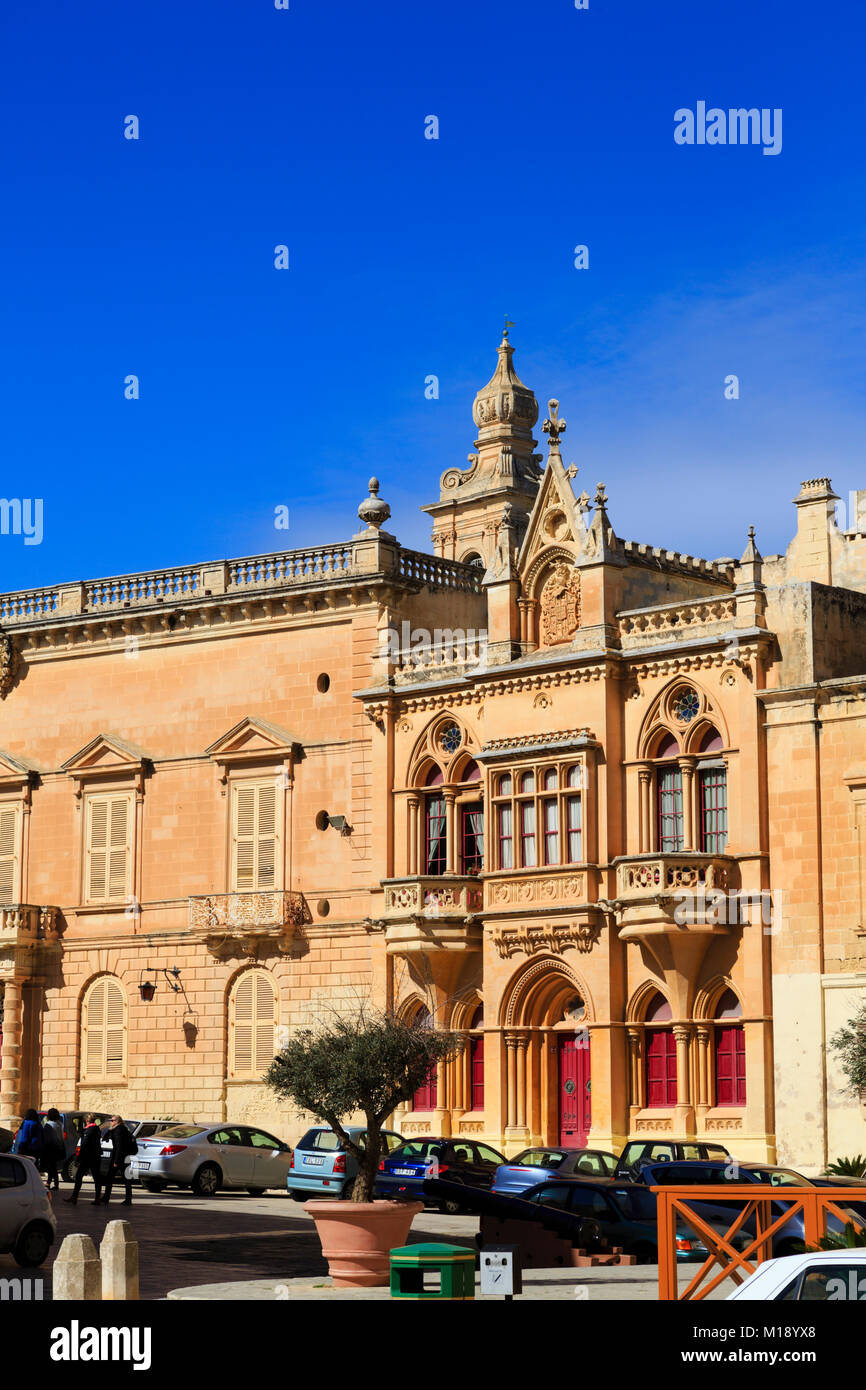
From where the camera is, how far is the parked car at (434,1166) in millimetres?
34719

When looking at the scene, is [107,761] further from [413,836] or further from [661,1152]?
[661,1152]

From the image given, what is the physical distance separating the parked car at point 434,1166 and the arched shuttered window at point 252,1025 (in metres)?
9.48

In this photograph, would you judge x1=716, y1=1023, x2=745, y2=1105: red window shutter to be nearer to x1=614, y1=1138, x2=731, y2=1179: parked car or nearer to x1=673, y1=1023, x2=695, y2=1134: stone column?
x1=673, y1=1023, x2=695, y2=1134: stone column

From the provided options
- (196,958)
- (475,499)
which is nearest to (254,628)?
(196,958)

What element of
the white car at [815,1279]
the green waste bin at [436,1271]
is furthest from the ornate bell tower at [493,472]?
the white car at [815,1279]

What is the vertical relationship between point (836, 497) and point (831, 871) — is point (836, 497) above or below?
above

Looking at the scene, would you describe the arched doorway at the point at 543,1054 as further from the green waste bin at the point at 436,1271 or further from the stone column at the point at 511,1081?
the green waste bin at the point at 436,1271

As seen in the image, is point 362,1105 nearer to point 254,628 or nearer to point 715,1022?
point 715,1022

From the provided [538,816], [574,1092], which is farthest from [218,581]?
[574,1092]

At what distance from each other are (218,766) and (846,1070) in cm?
1814

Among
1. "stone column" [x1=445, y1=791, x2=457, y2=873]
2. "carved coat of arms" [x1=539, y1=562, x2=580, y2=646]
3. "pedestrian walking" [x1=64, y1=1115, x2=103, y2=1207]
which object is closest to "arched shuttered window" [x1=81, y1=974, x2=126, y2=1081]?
"stone column" [x1=445, y1=791, x2=457, y2=873]

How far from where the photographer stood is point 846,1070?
35.2m

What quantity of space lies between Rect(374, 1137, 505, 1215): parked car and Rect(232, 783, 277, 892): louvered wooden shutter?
1095cm
